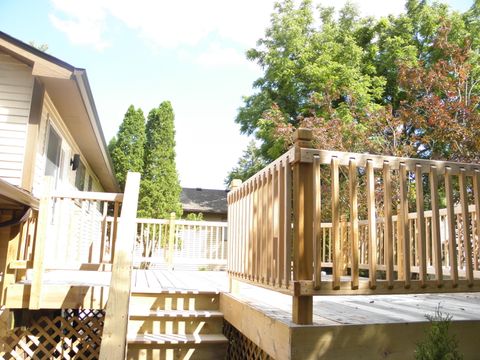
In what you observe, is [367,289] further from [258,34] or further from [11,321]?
[258,34]

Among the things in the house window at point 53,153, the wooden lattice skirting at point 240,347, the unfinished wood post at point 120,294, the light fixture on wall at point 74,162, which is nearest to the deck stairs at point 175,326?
the wooden lattice skirting at point 240,347

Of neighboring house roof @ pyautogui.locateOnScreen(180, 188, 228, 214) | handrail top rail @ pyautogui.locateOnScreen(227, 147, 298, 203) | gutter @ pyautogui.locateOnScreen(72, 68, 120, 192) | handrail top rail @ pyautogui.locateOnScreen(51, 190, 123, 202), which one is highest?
neighboring house roof @ pyautogui.locateOnScreen(180, 188, 228, 214)

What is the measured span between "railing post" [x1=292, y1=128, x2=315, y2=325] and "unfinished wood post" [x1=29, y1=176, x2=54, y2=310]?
240 centimetres

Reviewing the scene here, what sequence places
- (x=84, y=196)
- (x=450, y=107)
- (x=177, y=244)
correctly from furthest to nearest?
(x=177, y=244) < (x=450, y=107) < (x=84, y=196)

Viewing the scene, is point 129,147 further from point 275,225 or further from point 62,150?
point 275,225

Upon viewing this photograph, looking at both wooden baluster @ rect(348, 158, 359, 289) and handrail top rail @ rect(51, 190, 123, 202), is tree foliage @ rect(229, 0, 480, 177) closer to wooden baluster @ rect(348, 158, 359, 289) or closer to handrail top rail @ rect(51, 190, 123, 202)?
handrail top rail @ rect(51, 190, 123, 202)

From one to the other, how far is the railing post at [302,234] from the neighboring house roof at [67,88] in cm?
408

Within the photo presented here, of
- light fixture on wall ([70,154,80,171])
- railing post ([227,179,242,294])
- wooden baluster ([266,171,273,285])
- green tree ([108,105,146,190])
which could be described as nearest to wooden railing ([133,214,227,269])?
light fixture on wall ([70,154,80,171])

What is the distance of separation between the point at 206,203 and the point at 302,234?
75.1ft

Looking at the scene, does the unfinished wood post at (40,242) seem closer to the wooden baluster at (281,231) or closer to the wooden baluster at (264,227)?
the wooden baluster at (264,227)

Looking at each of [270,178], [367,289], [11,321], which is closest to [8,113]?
[11,321]

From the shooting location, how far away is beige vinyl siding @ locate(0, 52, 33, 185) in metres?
5.38

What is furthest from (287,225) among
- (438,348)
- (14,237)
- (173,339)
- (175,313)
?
(14,237)

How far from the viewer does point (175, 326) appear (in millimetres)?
3908
